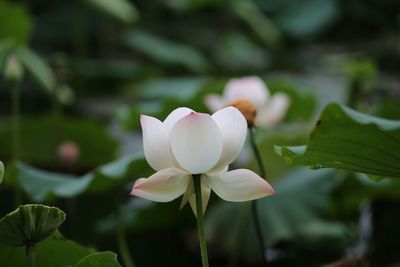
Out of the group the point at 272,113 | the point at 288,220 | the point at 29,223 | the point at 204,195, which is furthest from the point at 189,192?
the point at 272,113

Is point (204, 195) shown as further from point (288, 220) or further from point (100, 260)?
point (288, 220)

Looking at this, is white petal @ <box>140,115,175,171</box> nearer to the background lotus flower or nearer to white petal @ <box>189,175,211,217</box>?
white petal @ <box>189,175,211,217</box>

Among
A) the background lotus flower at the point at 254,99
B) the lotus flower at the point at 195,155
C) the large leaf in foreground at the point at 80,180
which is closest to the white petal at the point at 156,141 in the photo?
the lotus flower at the point at 195,155

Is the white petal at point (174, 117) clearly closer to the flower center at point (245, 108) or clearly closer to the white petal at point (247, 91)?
the flower center at point (245, 108)

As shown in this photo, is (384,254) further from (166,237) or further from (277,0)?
(277,0)

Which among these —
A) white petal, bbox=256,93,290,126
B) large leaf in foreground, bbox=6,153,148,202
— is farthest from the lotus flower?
white petal, bbox=256,93,290,126

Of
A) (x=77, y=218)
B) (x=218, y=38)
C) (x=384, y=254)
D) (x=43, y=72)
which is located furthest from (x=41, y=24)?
(x=384, y=254)

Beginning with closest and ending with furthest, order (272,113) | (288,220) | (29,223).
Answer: (29,223)
(288,220)
(272,113)
